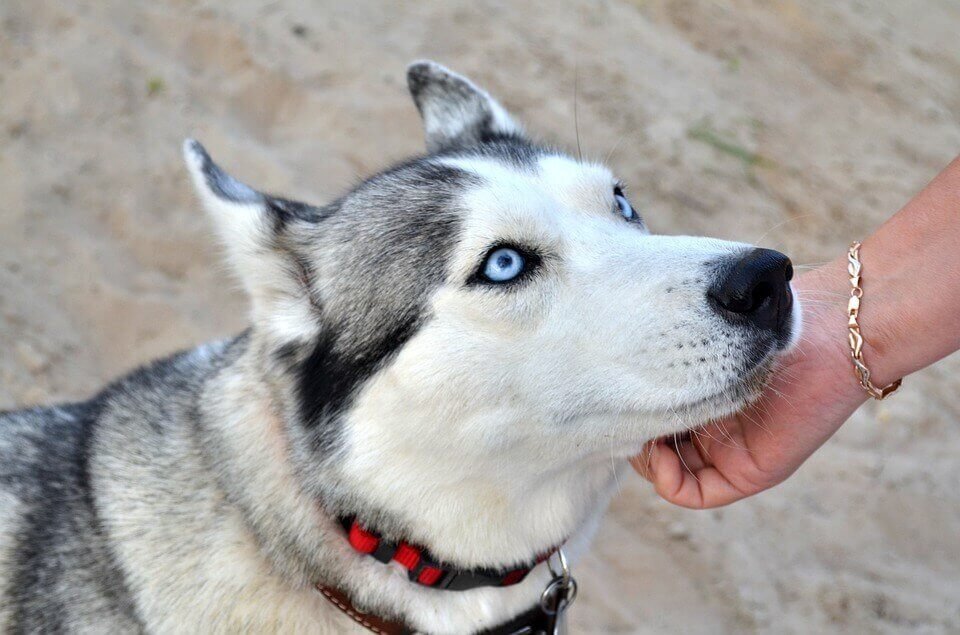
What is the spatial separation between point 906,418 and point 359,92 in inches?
165

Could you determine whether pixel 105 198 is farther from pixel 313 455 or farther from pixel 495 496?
pixel 495 496

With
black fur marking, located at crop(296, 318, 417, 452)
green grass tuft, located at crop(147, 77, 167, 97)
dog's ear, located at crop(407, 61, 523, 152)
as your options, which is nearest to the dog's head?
black fur marking, located at crop(296, 318, 417, 452)

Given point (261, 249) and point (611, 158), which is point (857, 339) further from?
point (611, 158)

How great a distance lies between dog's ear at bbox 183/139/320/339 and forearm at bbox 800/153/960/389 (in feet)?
5.19

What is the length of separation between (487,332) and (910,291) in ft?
4.10

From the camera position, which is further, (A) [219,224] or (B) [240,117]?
(B) [240,117]

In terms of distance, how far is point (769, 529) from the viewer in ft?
13.8

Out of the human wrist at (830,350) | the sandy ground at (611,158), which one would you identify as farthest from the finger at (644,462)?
the sandy ground at (611,158)

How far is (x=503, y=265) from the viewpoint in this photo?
2.33 meters

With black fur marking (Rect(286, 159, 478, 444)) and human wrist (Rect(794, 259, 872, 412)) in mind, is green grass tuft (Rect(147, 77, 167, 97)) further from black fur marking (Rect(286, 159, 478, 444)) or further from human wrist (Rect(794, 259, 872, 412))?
human wrist (Rect(794, 259, 872, 412))

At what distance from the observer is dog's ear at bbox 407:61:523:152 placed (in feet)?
10.6

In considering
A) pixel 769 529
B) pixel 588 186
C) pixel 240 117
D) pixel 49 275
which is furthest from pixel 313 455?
pixel 240 117

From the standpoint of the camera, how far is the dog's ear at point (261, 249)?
2539 millimetres

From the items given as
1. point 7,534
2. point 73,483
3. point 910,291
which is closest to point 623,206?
point 910,291
